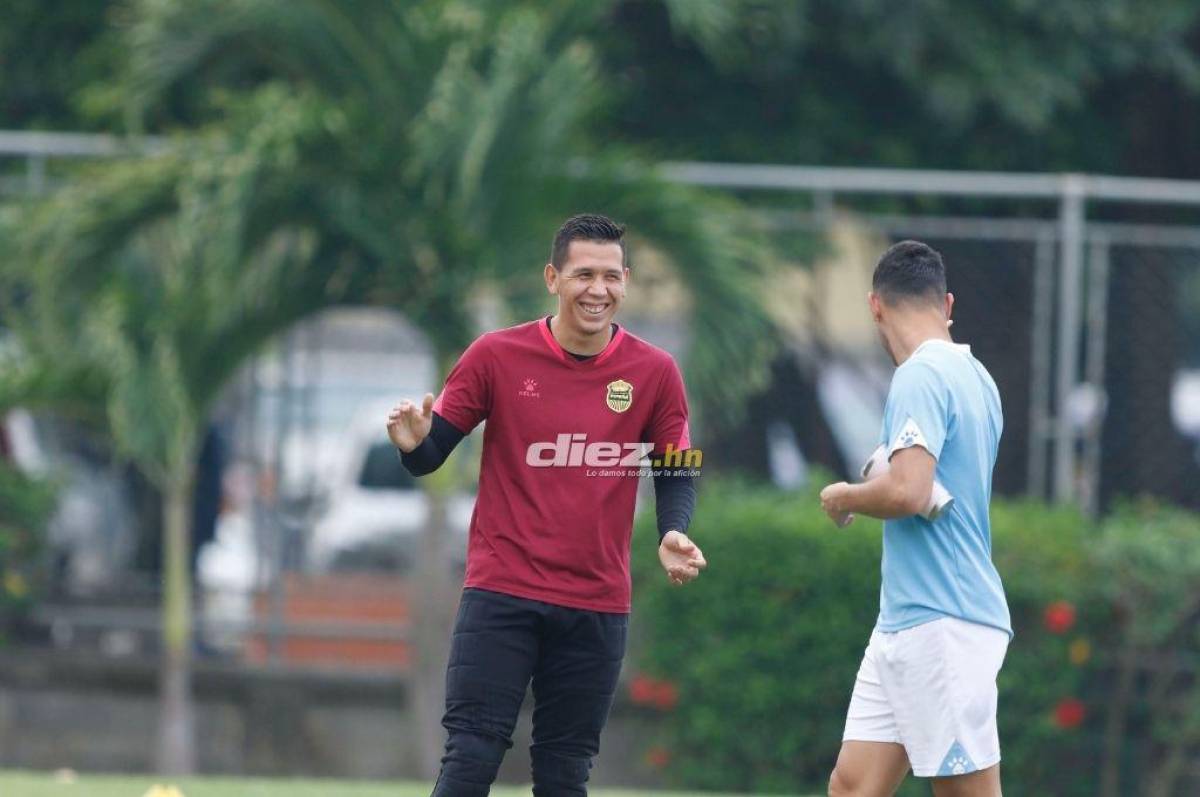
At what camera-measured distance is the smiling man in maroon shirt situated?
219 inches

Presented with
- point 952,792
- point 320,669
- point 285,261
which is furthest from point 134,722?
point 952,792

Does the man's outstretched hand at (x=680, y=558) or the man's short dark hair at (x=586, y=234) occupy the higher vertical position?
the man's short dark hair at (x=586, y=234)

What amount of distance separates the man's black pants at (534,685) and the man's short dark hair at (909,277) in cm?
117

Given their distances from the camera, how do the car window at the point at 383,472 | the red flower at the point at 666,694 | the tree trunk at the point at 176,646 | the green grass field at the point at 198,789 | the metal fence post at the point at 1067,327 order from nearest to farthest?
the green grass field at the point at 198,789 < the red flower at the point at 666,694 < the tree trunk at the point at 176,646 < the metal fence post at the point at 1067,327 < the car window at the point at 383,472

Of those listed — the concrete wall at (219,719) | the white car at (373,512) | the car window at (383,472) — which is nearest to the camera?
the concrete wall at (219,719)

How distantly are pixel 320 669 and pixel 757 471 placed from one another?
263cm

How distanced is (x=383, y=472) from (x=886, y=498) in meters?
9.61

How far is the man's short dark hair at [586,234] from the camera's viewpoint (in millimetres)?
5605

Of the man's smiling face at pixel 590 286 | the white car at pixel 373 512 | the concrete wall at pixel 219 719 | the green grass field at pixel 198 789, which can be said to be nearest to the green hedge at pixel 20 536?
the concrete wall at pixel 219 719

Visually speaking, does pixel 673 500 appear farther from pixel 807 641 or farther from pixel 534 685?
pixel 807 641

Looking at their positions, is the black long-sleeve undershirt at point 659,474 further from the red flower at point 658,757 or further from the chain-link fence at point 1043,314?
the chain-link fence at point 1043,314

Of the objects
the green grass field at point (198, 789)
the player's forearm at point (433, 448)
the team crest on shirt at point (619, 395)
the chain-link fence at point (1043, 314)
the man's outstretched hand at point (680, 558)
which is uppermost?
the chain-link fence at point (1043, 314)

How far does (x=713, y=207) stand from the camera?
1055cm

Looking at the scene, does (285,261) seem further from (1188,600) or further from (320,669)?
(1188,600)
